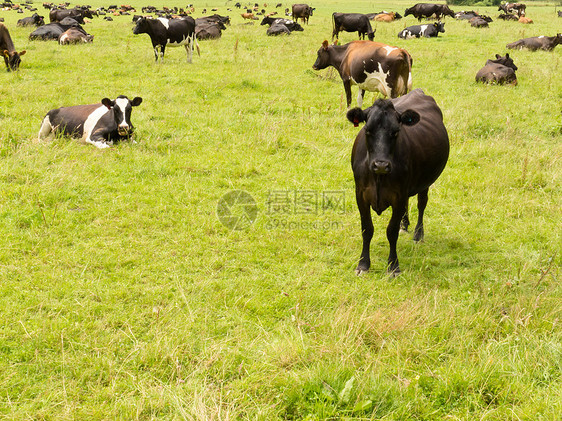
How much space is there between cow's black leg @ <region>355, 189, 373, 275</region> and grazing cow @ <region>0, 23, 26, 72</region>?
1223cm

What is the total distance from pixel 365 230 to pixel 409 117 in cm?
127

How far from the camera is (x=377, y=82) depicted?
11.3 meters

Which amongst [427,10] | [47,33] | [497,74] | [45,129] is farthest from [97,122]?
[427,10]

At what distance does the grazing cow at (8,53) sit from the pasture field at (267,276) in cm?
306

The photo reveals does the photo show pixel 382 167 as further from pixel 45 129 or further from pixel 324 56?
pixel 324 56

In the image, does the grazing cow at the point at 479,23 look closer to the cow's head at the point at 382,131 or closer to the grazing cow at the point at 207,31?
the grazing cow at the point at 207,31

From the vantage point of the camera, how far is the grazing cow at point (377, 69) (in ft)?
35.6

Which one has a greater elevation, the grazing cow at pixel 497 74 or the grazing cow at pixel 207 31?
the grazing cow at pixel 207 31

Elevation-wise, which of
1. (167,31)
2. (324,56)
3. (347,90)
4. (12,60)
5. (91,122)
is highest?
(167,31)

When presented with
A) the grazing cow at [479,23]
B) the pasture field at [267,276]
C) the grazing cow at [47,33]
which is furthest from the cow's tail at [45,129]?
the grazing cow at [479,23]

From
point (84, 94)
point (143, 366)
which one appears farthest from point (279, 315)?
point (84, 94)

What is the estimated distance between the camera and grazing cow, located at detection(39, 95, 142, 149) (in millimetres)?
8812

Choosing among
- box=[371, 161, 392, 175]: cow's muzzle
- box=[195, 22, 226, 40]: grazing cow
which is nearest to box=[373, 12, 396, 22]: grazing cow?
box=[195, 22, 226, 40]: grazing cow

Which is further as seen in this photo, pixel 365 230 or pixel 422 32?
pixel 422 32
